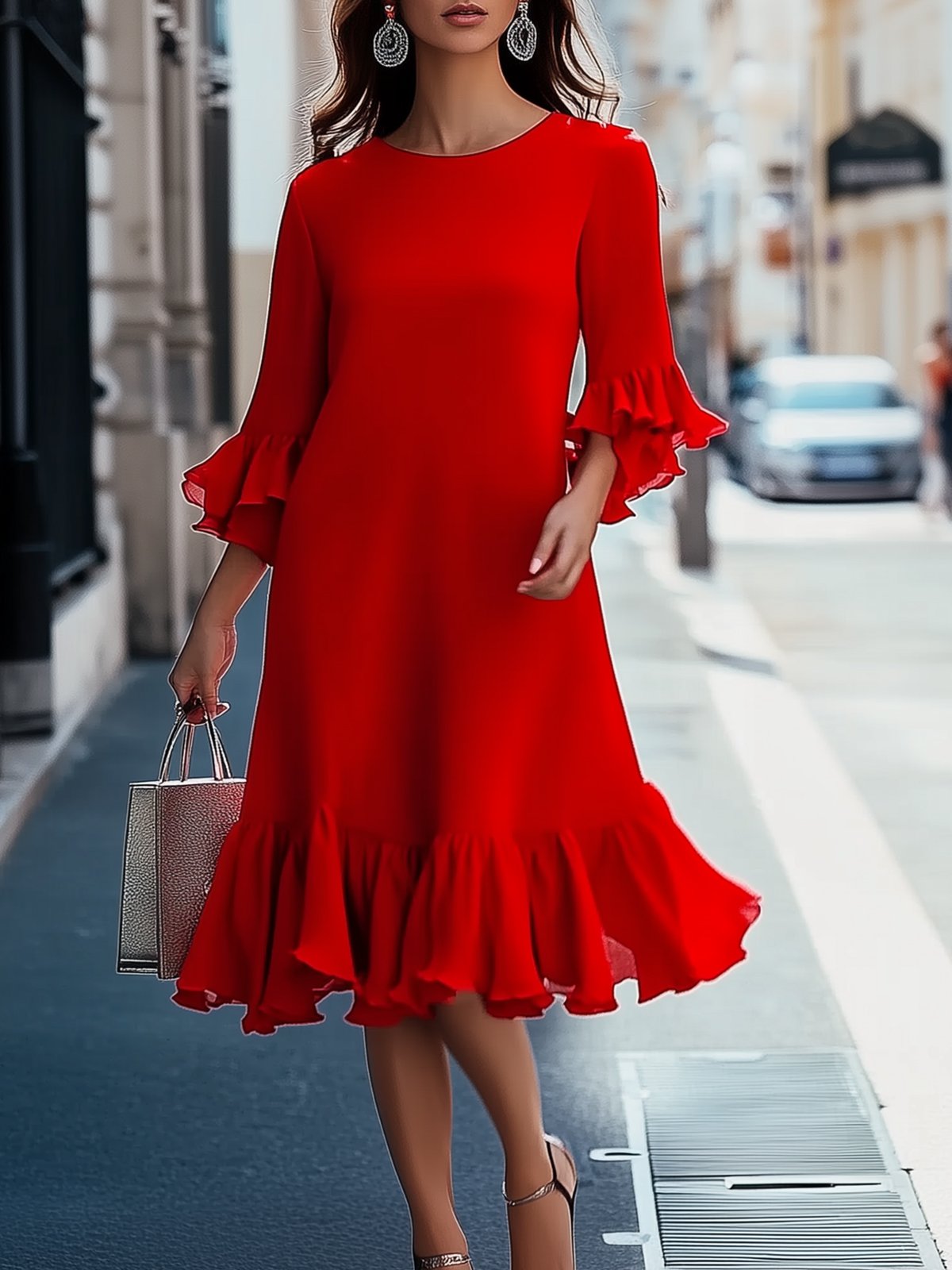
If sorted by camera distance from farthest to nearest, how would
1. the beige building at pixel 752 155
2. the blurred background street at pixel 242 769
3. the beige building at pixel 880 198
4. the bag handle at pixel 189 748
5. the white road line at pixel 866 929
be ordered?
the beige building at pixel 752 155 < the beige building at pixel 880 198 < the white road line at pixel 866 929 < the blurred background street at pixel 242 769 < the bag handle at pixel 189 748

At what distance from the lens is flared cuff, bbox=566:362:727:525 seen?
2721 mm

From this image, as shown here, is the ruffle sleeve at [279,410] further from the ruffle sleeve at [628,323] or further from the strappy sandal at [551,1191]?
the strappy sandal at [551,1191]

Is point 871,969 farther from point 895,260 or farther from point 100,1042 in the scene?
point 895,260

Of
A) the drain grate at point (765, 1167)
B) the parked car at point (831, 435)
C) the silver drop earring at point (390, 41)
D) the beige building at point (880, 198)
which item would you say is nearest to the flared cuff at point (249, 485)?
the silver drop earring at point (390, 41)

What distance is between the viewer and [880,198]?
4416 centimetres

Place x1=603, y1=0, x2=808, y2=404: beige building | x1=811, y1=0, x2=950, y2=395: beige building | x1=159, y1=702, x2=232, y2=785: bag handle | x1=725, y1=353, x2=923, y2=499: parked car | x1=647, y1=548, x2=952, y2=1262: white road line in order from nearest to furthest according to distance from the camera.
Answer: x1=159, y1=702, x2=232, y2=785: bag handle
x1=647, y1=548, x2=952, y2=1262: white road line
x1=725, y1=353, x2=923, y2=499: parked car
x1=811, y1=0, x2=950, y2=395: beige building
x1=603, y1=0, x2=808, y2=404: beige building

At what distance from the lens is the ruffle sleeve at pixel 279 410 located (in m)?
2.84

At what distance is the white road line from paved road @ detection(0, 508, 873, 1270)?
9 cm

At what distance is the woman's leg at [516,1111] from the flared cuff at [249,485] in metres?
0.63

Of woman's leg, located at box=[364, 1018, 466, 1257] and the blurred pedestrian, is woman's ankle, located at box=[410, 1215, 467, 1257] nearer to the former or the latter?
woman's leg, located at box=[364, 1018, 466, 1257]

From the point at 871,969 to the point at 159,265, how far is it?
6692 millimetres

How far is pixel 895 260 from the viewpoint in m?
43.9

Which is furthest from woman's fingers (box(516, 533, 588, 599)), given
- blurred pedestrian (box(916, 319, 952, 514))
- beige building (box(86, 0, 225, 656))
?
blurred pedestrian (box(916, 319, 952, 514))

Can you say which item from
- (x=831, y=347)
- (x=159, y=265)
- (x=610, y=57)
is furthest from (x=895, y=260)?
(x=610, y=57)
